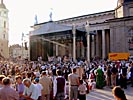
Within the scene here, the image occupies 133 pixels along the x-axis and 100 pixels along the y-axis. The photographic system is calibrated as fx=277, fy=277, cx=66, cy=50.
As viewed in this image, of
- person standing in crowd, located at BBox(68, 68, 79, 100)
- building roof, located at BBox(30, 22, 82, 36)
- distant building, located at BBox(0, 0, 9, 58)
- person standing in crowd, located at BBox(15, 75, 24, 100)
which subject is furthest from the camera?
distant building, located at BBox(0, 0, 9, 58)

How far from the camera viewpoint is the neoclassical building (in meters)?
44.2

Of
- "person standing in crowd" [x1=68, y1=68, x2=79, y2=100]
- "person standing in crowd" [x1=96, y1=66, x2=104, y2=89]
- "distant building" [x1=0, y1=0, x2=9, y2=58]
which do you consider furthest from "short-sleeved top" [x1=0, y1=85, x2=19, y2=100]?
"distant building" [x1=0, y1=0, x2=9, y2=58]

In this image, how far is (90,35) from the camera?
165 feet

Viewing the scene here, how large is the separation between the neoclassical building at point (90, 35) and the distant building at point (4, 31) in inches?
1366

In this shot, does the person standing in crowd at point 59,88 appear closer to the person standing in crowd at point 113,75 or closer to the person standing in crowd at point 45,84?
the person standing in crowd at point 45,84

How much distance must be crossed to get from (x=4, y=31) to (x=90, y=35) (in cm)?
5606

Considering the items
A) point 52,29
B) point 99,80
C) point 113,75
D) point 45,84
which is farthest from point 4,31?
point 45,84

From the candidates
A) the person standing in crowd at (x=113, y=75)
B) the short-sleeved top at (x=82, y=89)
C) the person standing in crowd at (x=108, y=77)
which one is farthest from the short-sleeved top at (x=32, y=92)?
the person standing in crowd at (x=108, y=77)

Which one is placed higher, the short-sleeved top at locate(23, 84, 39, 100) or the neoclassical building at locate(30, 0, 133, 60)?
the neoclassical building at locate(30, 0, 133, 60)

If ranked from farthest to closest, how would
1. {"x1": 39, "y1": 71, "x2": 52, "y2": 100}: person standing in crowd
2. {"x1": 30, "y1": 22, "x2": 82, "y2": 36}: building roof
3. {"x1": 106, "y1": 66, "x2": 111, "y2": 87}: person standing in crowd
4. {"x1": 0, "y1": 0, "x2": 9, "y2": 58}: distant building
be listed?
{"x1": 0, "y1": 0, "x2": 9, "y2": 58}: distant building, {"x1": 30, "y1": 22, "x2": 82, "y2": 36}: building roof, {"x1": 106, "y1": 66, "x2": 111, "y2": 87}: person standing in crowd, {"x1": 39, "y1": 71, "x2": 52, "y2": 100}: person standing in crowd

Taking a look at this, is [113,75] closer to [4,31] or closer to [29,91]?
[29,91]

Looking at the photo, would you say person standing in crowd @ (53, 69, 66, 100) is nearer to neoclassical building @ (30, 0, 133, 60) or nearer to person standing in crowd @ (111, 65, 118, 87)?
person standing in crowd @ (111, 65, 118, 87)

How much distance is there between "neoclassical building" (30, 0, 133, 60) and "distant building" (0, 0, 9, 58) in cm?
3469

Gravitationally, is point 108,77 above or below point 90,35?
below
